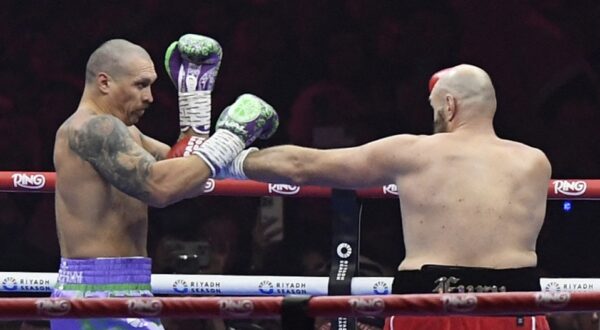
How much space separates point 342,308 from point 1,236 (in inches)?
157

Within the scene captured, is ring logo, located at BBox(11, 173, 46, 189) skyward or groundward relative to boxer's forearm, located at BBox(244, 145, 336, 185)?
skyward

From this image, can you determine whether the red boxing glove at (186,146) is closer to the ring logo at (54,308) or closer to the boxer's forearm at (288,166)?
the boxer's forearm at (288,166)

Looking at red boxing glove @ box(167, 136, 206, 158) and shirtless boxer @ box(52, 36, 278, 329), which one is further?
red boxing glove @ box(167, 136, 206, 158)

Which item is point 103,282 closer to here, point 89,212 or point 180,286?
point 89,212

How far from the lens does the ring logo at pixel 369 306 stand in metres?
2.70

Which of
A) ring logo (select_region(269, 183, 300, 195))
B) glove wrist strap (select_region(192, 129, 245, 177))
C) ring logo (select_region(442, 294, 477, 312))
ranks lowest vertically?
ring logo (select_region(442, 294, 477, 312))

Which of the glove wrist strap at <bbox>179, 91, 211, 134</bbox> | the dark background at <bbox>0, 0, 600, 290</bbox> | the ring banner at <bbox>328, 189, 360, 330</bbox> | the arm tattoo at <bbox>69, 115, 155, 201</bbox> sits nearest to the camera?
the arm tattoo at <bbox>69, 115, 155, 201</bbox>

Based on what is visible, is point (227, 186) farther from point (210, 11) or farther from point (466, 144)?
point (210, 11)

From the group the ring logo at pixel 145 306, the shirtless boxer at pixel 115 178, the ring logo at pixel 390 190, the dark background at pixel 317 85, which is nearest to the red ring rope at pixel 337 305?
the ring logo at pixel 145 306

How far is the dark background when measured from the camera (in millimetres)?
6133

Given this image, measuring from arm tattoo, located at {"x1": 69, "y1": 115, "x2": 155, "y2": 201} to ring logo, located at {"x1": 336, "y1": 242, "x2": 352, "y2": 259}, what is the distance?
29.2 inches

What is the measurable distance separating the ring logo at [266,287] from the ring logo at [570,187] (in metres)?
0.99

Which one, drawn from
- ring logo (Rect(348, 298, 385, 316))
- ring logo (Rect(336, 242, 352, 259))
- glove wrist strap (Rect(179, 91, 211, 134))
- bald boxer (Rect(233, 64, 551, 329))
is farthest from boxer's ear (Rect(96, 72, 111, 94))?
ring logo (Rect(348, 298, 385, 316))

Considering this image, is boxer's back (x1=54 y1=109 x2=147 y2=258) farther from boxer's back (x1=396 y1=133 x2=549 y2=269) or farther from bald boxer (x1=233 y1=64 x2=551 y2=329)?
boxer's back (x1=396 y1=133 x2=549 y2=269)
